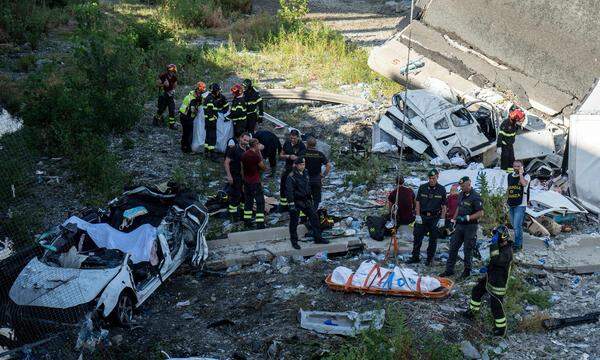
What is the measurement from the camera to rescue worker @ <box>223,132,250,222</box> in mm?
11141

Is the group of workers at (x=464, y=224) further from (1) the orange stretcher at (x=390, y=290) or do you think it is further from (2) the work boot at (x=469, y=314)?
(1) the orange stretcher at (x=390, y=290)

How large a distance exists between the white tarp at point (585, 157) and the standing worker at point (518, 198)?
270 centimetres

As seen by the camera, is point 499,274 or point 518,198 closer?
point 499,274

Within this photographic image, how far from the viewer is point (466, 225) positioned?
376 inches

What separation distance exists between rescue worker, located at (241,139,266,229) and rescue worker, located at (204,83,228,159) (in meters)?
2.57

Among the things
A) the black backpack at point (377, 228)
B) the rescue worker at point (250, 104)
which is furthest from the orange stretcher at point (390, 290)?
the rescue worker at point (250, 104)

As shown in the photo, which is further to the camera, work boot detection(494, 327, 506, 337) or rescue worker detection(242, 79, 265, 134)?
rescue worker detection(242, 79, 265, 134)

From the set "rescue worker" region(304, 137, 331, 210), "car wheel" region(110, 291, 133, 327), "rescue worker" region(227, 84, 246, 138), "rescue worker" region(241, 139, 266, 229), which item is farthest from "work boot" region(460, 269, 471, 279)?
"rescue worker" region(227, 84, 246, 138)

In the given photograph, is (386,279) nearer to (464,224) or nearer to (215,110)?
(464,224)

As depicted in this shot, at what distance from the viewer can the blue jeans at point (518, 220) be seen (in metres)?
10.5

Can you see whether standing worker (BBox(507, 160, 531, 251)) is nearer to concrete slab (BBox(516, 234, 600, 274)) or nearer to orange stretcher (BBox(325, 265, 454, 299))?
concrete slab (BBox(516, 234, 600, 274))

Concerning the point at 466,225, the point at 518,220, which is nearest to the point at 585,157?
the point at 518,220

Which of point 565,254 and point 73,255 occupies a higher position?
point 73,255

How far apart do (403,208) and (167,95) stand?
653 cm
